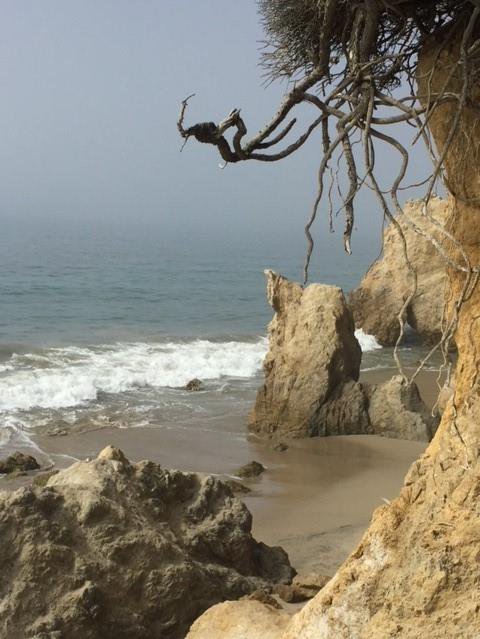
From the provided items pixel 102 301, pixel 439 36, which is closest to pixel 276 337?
pixel 439 36

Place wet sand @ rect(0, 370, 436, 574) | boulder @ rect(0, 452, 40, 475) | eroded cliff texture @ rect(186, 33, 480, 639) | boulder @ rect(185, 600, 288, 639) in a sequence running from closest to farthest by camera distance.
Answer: eroded cliff texture @ rect(186, 33, 480, 639), boulder @ rect(185, 600, 288, 639), wet sand @ rect(0, 370, 436, 574), boulder @ rect(0, 452, 40, 475)

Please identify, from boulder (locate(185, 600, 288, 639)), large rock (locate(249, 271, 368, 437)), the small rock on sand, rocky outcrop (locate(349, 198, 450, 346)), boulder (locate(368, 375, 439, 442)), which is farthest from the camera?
rocky outcrop (locate(349, 198, 450, 346))

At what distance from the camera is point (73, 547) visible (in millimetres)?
5312

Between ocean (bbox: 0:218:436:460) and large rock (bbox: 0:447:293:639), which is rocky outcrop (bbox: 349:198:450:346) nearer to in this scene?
ocean (bbox: 0:218:436:460)

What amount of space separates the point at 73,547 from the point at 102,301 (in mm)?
31070

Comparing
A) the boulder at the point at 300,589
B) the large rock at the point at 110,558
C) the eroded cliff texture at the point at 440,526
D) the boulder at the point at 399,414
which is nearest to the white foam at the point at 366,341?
the boulder at the point at 399,414

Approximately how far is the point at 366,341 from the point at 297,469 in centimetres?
1245

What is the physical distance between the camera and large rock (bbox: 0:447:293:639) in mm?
5051

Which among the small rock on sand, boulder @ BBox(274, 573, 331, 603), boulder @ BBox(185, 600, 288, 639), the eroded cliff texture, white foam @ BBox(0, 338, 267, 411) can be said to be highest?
the eroded cliff texture

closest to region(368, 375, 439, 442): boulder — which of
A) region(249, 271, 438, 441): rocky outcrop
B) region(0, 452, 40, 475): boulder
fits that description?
region(249, 271, 438, 441): rocky outcrop

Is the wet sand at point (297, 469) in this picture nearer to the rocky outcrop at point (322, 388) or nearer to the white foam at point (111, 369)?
the rocky outcrop at point (322, 388)

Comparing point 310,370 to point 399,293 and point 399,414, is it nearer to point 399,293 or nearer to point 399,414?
point 399,414

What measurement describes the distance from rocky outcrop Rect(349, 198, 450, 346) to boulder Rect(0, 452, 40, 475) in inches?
546

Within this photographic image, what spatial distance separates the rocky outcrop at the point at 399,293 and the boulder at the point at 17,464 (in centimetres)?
1387
